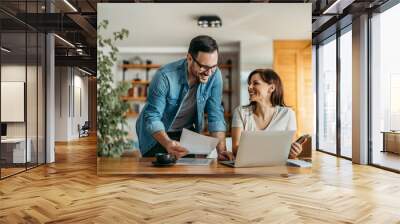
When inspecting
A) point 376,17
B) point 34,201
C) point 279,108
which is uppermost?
point 376,17

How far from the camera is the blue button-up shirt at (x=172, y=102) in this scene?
14.9 feet

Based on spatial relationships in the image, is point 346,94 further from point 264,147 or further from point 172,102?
point 172,102

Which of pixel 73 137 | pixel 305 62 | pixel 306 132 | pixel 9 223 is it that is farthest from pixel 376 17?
Result: pixel 73 137

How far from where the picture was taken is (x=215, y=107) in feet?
15.4

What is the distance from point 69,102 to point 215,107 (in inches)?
214

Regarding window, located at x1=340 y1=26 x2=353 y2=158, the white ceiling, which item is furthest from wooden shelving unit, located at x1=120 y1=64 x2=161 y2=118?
window, located at x1=340 y1=26 x2=353 y2=158

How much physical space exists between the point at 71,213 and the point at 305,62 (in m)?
3.18

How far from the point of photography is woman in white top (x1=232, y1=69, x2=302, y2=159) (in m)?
4.66

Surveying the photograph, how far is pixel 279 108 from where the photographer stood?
4734 millimetres

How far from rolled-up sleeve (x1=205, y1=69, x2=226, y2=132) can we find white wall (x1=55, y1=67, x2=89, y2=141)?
348 cm

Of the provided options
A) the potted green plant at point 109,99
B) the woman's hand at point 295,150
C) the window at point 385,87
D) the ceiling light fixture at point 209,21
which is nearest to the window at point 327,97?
the window at point 385,87

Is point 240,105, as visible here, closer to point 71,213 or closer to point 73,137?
point 71,213

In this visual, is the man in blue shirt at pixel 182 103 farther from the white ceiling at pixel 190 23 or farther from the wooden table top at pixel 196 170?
the wooden table top at pixel 196 170

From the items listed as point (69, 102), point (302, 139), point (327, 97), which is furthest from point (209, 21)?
point (69, 102)
